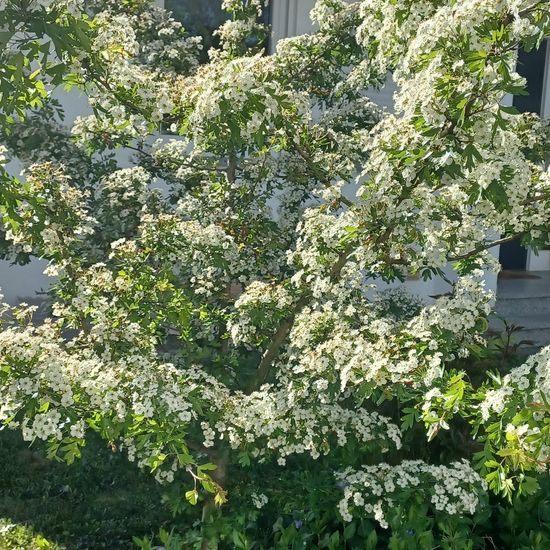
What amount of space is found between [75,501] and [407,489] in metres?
1.88

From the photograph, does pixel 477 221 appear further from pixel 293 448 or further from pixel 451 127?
pixel 293 448

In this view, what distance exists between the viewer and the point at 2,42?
2.42 metres

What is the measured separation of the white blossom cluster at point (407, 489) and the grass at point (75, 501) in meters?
1.09

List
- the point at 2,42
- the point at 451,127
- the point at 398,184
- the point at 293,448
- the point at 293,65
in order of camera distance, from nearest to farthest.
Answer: the point at 2,42 < the point at 451,127 < the point at 398,184 < the point at 293,448 < the point at 293,65

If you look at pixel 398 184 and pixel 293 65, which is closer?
pixel 398 184

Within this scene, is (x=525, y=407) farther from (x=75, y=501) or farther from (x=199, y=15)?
(x=199, y=15)

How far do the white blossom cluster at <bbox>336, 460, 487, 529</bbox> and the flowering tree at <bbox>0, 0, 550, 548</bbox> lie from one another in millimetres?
12

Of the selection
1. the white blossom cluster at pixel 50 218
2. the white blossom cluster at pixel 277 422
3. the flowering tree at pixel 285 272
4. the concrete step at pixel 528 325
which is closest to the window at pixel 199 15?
the flowering tree at pixel 285 272

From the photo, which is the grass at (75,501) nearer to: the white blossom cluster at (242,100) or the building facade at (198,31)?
the white blossom cluster at (242,100)

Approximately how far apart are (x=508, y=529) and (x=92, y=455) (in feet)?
8.05

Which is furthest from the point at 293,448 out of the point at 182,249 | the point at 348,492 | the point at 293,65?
the point at 293,65

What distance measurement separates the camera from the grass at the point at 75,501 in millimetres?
3787

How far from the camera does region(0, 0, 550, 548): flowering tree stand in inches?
101

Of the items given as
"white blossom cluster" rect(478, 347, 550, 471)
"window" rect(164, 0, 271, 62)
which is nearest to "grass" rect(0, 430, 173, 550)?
"white blossom cluster" rect(478, 347, 550, 471)
